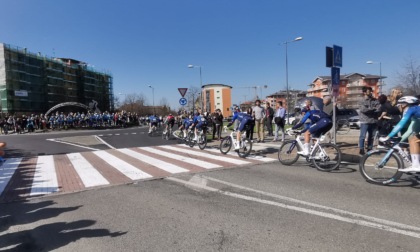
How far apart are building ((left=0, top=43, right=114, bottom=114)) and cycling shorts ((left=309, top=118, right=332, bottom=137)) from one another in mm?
68759

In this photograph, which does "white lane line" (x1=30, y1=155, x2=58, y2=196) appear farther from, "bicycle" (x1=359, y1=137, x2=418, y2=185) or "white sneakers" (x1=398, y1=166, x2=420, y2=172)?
"white sneakers" (x1=398, y1=166, x2=420, y2=172)

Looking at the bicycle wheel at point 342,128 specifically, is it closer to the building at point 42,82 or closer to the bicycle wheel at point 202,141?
the bicycle wheel at point 202,141

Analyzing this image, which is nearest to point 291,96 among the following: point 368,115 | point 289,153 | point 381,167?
point 368,115

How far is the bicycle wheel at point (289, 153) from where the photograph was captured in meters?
8.69

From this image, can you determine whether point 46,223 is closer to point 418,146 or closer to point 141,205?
point 141,205

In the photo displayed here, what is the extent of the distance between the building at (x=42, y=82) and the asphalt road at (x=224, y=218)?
68.1 metres

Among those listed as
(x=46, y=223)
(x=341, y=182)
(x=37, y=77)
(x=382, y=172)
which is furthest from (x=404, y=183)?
(x=37, y=77)

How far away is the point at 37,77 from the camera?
71500 mm

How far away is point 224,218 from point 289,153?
472 centimetres

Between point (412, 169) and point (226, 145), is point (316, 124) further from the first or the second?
point (226, 145)

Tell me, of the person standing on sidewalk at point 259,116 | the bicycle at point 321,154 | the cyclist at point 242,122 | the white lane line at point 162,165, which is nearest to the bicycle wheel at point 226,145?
the cyclist at point 242,122

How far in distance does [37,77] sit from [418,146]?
80070 millimetres

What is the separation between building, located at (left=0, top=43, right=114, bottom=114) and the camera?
204ft

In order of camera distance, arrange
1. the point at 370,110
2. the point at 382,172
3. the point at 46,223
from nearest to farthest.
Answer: the point at 46,223, the point at 382,172, the point at 370,110
